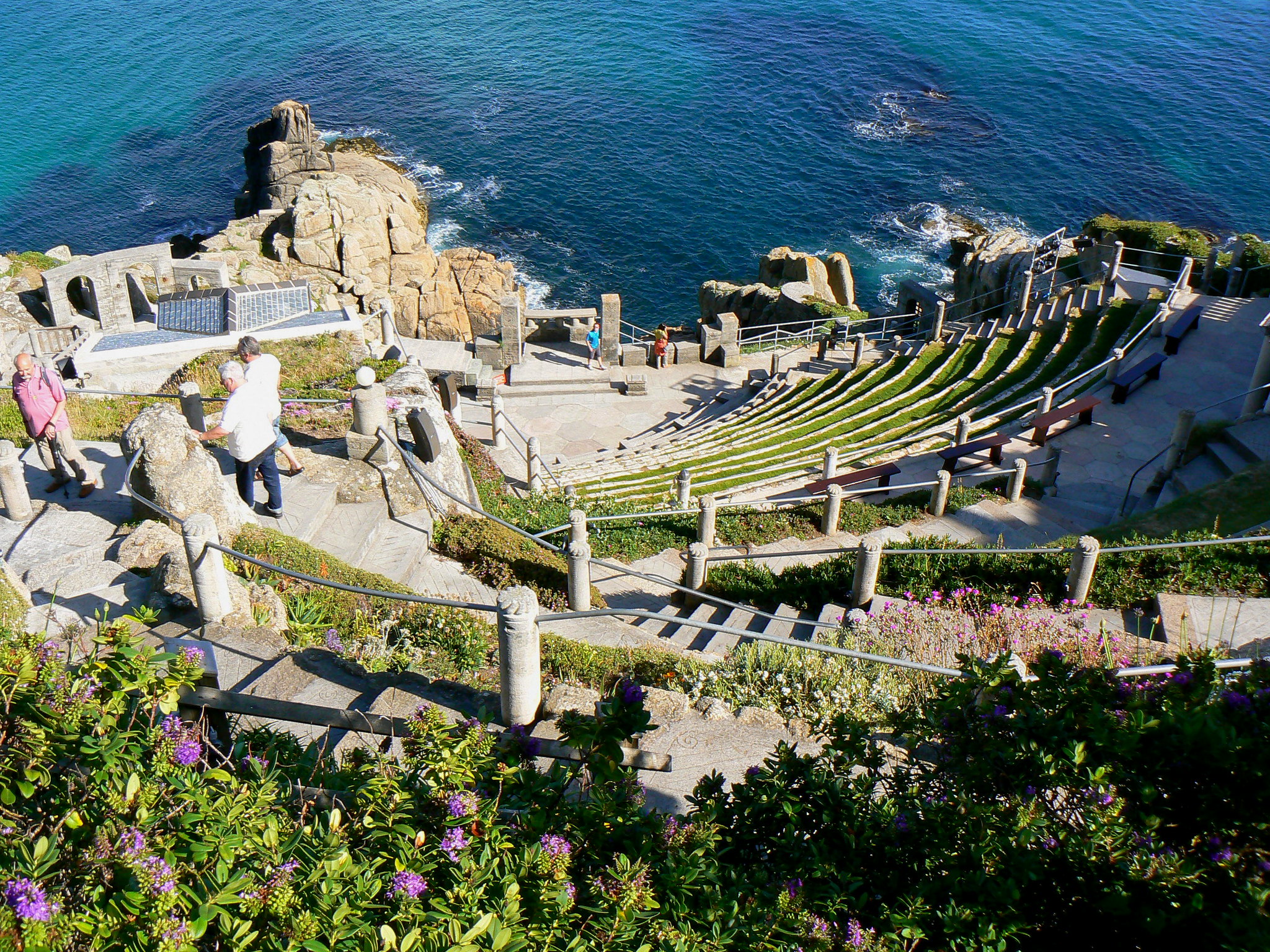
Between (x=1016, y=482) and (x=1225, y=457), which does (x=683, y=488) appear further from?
(x=1225, y=457)

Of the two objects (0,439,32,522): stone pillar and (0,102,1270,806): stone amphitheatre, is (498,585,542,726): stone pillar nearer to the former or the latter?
(0,102,1270,806): stone amphitheatre

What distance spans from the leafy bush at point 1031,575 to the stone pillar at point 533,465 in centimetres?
685

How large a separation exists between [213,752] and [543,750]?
6.84 feet

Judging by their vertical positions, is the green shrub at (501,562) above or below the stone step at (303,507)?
below

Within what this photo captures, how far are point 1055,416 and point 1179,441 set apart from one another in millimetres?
2732

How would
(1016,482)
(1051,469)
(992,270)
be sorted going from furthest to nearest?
(992,270) → (1051,469) → (1016,482)

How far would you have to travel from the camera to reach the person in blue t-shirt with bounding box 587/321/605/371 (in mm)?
30516

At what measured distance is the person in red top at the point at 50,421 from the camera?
12.0 metres

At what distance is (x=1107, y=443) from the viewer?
19.0 metres

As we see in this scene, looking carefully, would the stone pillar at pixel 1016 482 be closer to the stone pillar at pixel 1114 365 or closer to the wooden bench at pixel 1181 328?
the stone pillar at pixel 1114 365

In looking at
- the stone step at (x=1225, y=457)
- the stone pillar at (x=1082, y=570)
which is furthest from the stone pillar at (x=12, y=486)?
the stone step at (x=1225, y=457)

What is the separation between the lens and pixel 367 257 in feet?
125

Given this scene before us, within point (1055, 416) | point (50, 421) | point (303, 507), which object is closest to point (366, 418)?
point (303, 507)

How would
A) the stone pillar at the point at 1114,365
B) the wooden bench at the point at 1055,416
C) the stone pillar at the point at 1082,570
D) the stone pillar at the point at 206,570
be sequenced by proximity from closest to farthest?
1. the stone pillar at the point at 206,570
2. the stone pillar at the point at 1082,570
3. the wooden bench at the point at 1055,416
4. the stone pillar at the point at 1114,365
